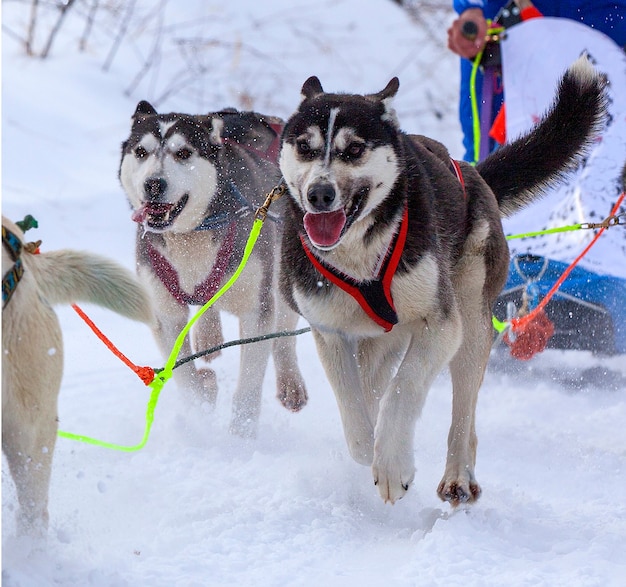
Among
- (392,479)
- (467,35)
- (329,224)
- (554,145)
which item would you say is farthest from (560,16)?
(392,479)

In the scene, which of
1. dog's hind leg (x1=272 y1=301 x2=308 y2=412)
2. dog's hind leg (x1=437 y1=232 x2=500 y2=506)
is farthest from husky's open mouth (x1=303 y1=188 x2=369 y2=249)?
dog's hind leg (x1=272 y1=301 x2=308 y2=412)

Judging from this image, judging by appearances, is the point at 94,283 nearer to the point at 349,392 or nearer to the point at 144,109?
the point at 349,392

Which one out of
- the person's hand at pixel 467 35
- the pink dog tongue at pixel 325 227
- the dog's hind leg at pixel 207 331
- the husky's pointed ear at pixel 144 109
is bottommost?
the dog's hind leg at pixel 207 331

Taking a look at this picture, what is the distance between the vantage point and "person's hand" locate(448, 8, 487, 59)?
188 inches

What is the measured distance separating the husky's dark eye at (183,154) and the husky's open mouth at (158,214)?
14 centimetres

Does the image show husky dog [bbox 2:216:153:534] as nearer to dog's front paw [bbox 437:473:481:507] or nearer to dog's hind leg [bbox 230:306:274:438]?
dog's front paw [bbox 437:473:481:507]

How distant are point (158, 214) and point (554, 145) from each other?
4.59ft

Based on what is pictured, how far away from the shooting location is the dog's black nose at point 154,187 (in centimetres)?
362

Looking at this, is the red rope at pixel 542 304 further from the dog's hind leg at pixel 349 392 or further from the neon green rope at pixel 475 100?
the dog's hind leg at pixel 349 392

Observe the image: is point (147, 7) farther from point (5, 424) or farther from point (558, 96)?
point (5, 424)

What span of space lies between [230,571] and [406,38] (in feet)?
32.5

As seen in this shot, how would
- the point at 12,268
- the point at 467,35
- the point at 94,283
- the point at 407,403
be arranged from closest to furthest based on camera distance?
Answer: the point at 12,268
the point at 94,283
the point at 407,403
the point at 467,35

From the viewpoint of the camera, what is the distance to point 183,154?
3.74 meters

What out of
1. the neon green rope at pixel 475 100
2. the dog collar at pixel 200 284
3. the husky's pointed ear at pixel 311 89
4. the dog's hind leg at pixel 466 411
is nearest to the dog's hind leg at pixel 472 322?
the dog's hind leg at pixel 466 411
